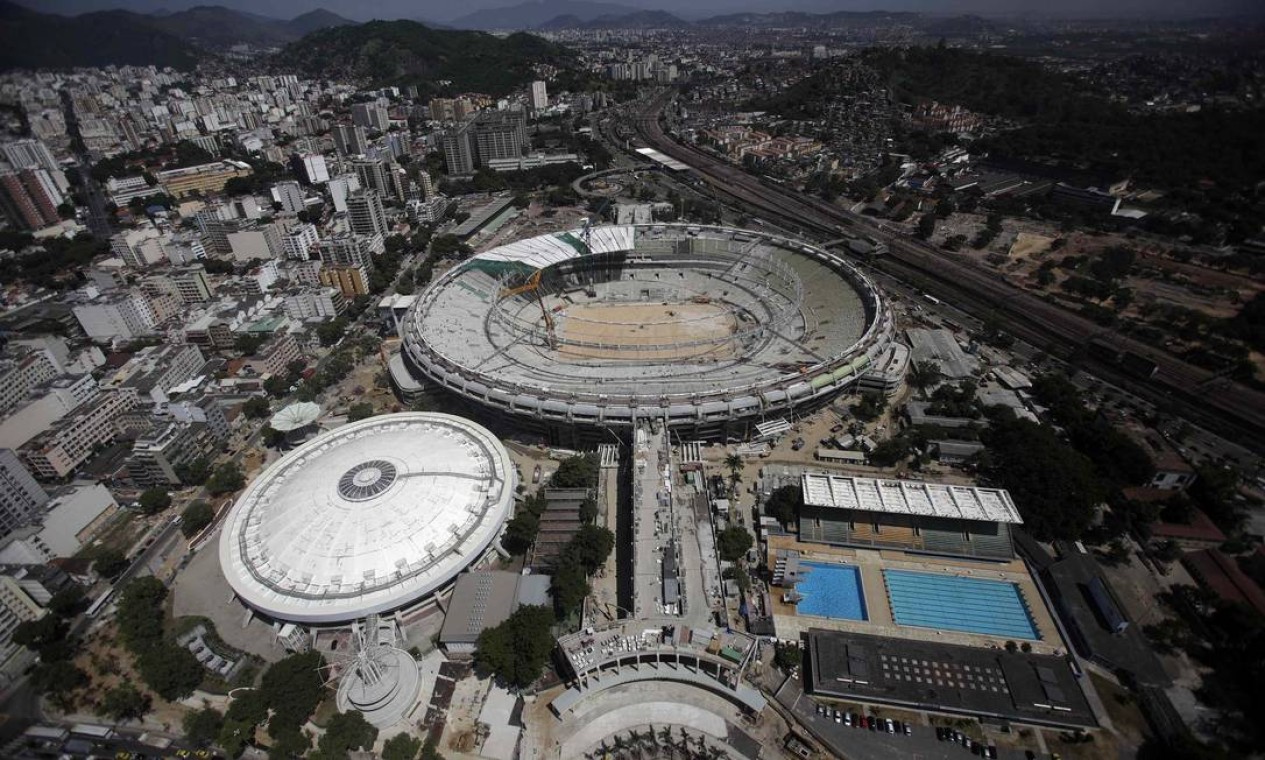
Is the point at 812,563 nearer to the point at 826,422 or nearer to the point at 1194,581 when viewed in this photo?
the point at 826,422

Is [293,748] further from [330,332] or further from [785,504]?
[330,332]

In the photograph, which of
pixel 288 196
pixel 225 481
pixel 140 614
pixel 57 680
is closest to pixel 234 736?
pixel 140 614

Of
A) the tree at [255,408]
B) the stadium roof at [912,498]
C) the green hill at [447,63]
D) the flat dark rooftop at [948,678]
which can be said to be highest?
the green hill at [447,63]

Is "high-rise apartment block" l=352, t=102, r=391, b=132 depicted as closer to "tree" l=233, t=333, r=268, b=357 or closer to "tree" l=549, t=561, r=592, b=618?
"tree" l=233, t=333, r=268, b=357

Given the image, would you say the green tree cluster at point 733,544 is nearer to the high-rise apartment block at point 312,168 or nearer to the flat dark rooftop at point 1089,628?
the flat dark rooftop at point 1089,628

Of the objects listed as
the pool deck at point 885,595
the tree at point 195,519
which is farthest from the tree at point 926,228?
the tree at point 195,519
